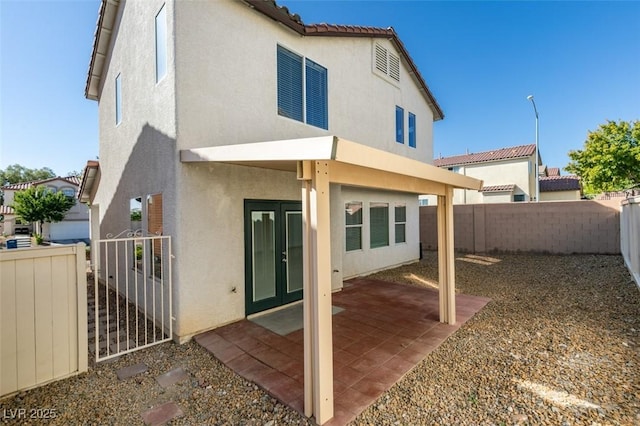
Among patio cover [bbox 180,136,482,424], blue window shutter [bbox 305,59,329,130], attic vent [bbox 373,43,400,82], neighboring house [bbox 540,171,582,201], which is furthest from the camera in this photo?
neighboring house [bbox 540,171,582,201]

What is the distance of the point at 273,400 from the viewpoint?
12.3 ft

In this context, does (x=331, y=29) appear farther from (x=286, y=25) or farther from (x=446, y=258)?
(x=446, y=258)

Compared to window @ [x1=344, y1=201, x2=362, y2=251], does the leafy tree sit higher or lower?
higher

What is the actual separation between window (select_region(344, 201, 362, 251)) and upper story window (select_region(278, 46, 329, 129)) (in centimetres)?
323

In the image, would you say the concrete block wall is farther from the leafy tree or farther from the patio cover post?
the leafy tree

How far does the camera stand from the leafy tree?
53125 mm

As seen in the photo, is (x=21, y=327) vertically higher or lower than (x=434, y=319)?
higher

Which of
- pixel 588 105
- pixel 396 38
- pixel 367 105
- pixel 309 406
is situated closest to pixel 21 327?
pixel 309 406

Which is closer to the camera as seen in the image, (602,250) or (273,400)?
(273,400)

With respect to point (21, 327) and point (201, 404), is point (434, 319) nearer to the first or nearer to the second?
point (201, 404)

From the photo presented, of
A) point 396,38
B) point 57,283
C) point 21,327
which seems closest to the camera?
point 21,327

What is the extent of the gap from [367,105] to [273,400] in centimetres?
937

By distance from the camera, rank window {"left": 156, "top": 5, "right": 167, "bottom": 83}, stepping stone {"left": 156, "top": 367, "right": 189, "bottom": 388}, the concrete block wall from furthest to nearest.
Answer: the concrete block wall, window {"left": 156, "top": 5, "right": 167, "bottom": 83}, stepping stone {"left": 156, "top": 367, "right": 189, "bottom": 388}

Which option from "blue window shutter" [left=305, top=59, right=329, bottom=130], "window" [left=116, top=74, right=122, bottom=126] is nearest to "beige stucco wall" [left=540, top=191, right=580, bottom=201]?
"blue window shutter" [left=305, top=59, right=329, bottom=130]
